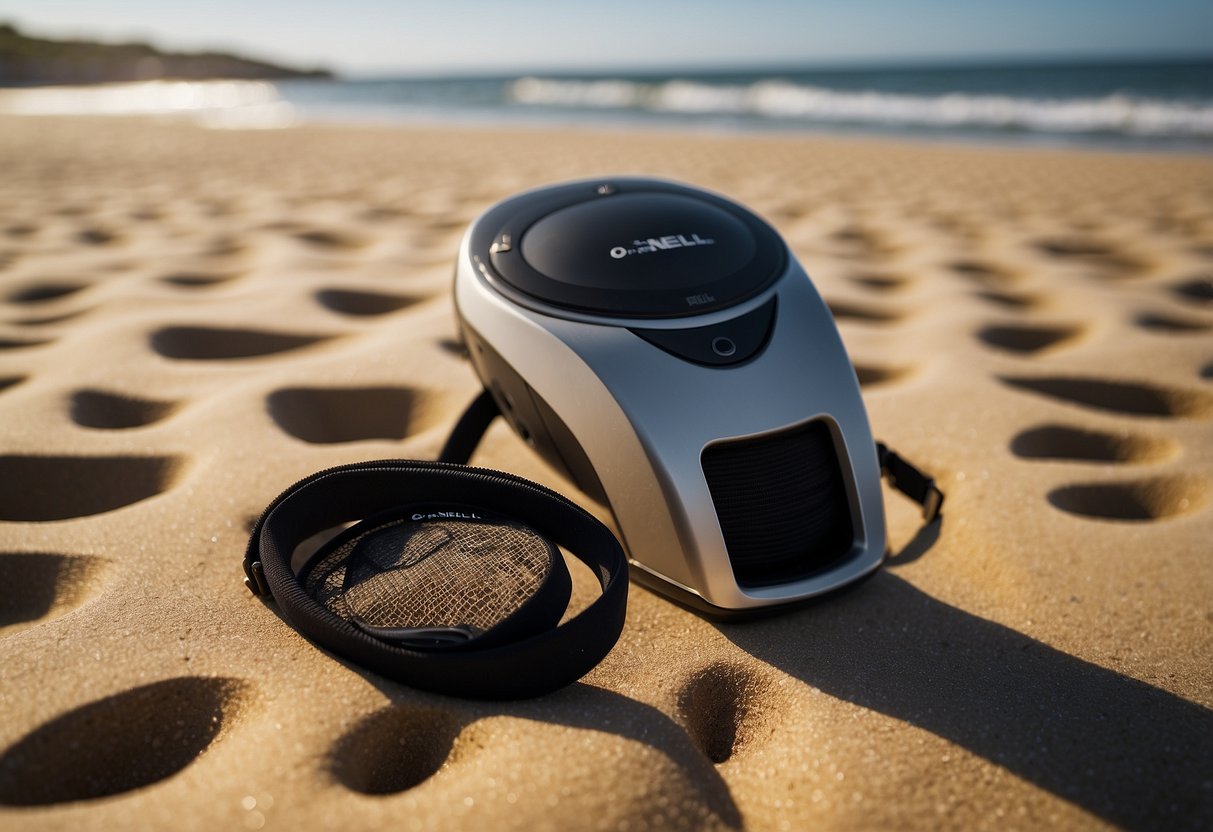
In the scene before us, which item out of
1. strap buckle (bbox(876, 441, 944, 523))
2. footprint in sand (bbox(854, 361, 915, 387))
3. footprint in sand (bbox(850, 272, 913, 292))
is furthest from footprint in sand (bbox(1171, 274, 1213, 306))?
strap buckle (bbox(876, 441, 944, 523))

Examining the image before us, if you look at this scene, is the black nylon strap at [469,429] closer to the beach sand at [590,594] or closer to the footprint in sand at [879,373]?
the beach sand at [590,594]

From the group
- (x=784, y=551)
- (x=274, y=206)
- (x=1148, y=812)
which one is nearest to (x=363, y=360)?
(x=784, y=551)

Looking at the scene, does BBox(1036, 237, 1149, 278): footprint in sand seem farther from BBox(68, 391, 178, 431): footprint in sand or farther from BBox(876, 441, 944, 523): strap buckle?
BBox(68, 391, 178, 431): footprint in sand

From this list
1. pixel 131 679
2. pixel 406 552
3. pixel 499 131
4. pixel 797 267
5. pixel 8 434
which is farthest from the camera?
pixel 499 131

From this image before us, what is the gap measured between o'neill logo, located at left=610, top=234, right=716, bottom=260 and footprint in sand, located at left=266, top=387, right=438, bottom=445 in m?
0.63

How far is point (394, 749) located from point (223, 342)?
1348mm

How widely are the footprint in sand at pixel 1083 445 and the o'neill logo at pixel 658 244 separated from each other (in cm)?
73

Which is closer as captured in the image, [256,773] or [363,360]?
[256,773]

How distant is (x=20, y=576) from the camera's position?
3.43 feet

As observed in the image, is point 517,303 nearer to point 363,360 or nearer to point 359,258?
point 363,360

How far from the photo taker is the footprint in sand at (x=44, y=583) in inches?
39.8

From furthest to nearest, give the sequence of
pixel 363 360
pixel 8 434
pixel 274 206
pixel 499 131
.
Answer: pixel 499 131
pixel 274 206
pixel 363 360
pixel 8 434

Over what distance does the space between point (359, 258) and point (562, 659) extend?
2.10 metres

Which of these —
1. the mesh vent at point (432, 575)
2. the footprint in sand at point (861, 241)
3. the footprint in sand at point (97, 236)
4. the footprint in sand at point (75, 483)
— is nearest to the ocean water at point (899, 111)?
the footprint in sand at point (861, 241)
